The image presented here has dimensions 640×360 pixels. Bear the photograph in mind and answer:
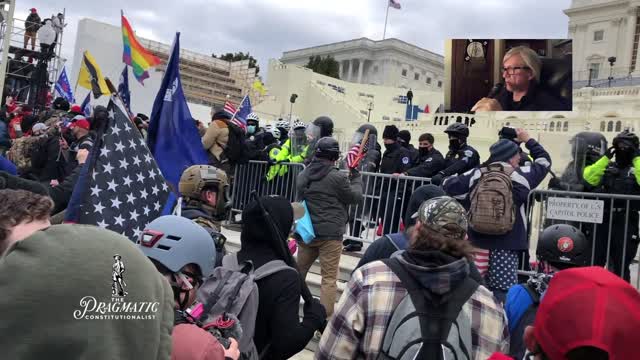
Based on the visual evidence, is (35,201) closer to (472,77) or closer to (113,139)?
(113,139)

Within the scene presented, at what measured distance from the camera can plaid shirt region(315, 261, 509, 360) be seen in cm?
246

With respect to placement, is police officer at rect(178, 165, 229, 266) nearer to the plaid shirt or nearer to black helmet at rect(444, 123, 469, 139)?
the plaid shirt

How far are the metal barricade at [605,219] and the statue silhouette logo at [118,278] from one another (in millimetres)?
5760

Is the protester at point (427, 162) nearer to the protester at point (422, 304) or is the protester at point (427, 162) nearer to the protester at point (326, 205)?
the protester at point (326, 205)

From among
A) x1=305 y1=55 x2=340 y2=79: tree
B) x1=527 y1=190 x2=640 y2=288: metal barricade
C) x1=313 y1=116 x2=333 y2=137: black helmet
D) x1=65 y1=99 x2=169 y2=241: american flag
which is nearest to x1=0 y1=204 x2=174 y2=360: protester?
x1=65 y1=99 x2=169 y2=241: american flag

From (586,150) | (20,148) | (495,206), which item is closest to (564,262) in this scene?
(495,206)

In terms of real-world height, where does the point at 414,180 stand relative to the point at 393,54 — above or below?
below

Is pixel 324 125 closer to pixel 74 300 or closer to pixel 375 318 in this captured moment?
pixel 375 318

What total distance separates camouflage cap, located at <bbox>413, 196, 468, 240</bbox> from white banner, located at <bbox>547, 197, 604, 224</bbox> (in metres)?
4.00

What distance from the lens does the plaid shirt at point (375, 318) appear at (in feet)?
8.07

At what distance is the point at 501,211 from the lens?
4852 millimetres

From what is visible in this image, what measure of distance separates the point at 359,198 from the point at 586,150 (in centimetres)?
313

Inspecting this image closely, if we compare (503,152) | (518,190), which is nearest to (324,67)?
(503,152)

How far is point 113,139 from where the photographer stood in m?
4.32
